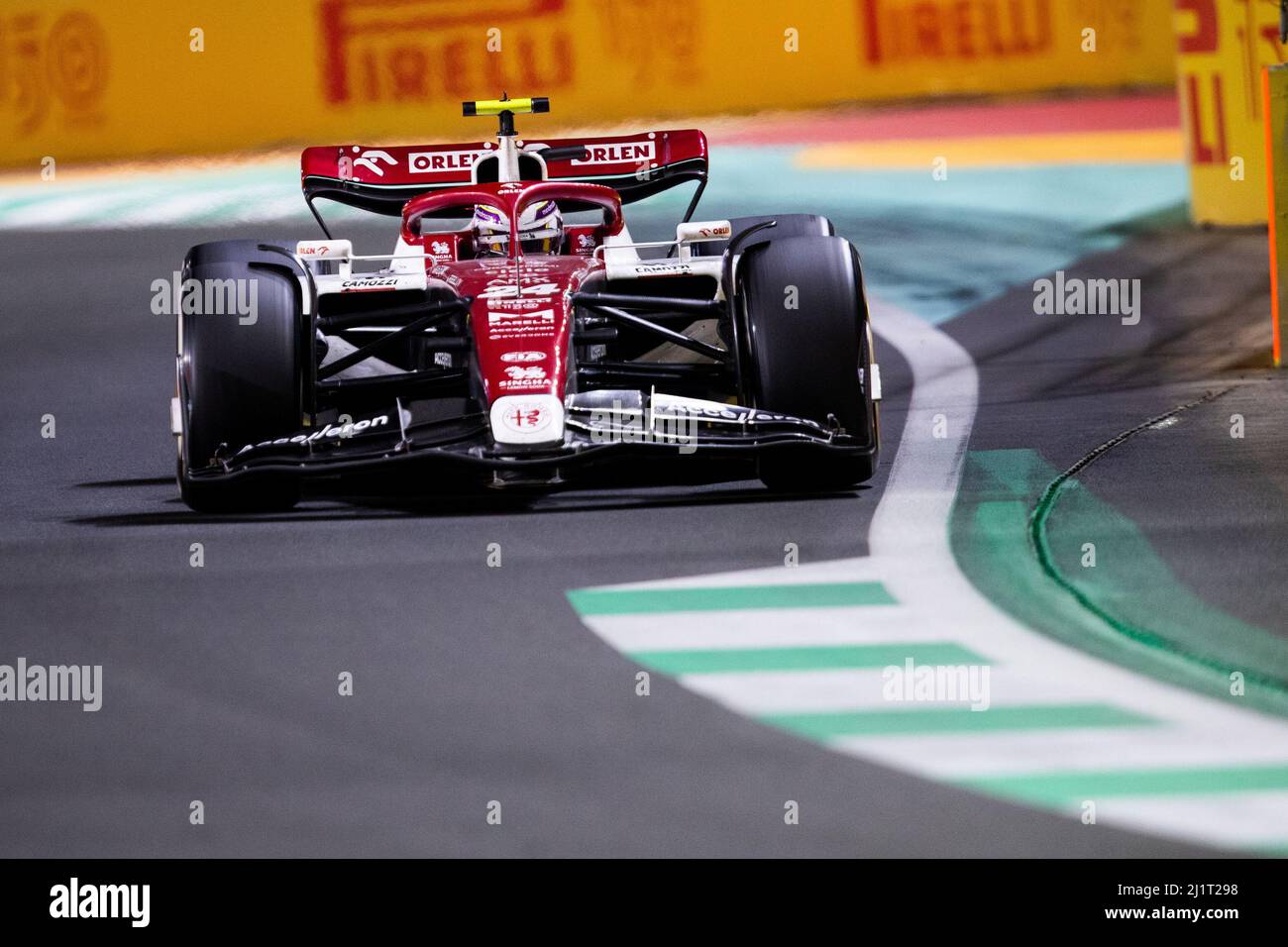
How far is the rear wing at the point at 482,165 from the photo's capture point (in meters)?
11.0

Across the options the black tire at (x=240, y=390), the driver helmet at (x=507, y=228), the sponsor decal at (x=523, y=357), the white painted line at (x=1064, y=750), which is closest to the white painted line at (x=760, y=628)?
the white painted line at (x=1064, y=750)

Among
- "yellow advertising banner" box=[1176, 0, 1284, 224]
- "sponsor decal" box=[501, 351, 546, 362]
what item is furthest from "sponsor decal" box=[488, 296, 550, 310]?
"yellow advertising banner" box=[1176, 0, 1284, 224]

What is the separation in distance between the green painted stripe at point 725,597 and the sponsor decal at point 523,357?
5.05 feet

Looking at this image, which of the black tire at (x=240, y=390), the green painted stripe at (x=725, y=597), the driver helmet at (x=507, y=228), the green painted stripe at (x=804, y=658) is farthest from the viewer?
the driver helmet at (x=507, y=228)

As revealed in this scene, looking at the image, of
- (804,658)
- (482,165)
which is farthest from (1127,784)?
(482,165)

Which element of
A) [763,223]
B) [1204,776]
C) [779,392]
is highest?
[763,223]

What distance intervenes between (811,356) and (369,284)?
1.92m

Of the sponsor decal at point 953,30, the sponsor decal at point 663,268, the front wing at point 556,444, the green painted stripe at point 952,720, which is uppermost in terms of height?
the sponsor decal at point 953,30

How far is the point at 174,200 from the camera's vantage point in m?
23.2

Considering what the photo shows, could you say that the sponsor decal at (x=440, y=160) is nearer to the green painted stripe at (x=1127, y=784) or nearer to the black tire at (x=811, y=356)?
the black tire at (x=811, y=356)

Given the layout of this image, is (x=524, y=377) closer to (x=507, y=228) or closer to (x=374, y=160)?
(x=507, y=228)

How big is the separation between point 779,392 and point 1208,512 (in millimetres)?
1725

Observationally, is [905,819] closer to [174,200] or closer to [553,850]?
[553,850]
